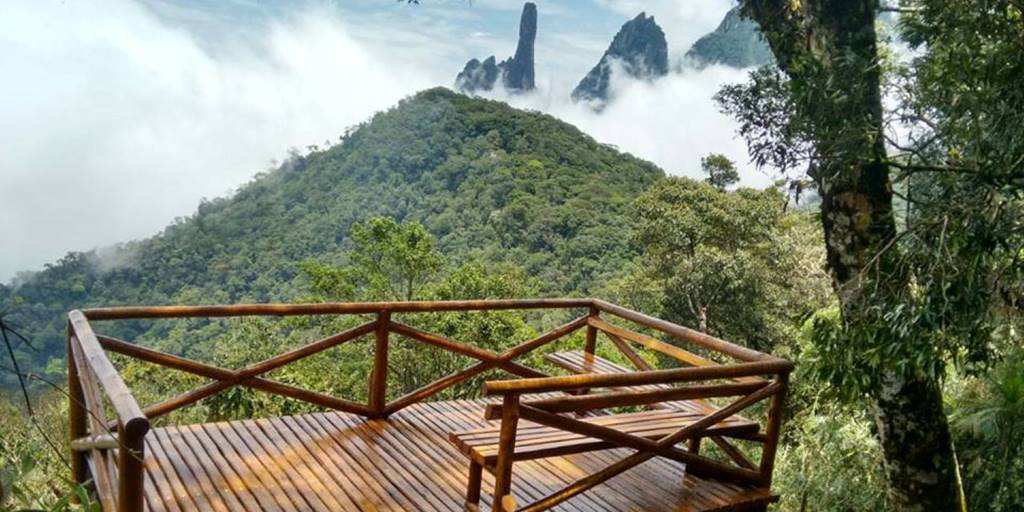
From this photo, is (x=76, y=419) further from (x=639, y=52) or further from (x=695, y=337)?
(x=639, y=52)

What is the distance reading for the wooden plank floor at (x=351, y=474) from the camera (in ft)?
10.3

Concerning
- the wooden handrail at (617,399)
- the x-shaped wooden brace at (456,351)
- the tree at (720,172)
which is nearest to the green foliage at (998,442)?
the wooden handrail at (617,399)

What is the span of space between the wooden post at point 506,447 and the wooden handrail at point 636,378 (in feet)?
0.19

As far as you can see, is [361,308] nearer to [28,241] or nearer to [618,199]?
[618,199]

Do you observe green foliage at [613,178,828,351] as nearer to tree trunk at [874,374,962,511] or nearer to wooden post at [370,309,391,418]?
tree trunk at [874,374,962,511]

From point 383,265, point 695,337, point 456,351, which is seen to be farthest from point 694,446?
point 383,265

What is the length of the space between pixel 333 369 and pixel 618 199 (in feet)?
52.6

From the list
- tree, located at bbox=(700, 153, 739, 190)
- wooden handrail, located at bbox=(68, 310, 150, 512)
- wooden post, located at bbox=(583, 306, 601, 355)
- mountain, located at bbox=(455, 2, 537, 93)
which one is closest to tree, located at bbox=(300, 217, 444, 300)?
tree, located at bbox=(700, 153, 739, 190)

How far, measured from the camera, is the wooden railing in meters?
2.35

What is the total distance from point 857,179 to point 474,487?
221 cm

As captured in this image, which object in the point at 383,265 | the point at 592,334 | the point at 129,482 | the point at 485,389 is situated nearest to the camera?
the point at 129,482

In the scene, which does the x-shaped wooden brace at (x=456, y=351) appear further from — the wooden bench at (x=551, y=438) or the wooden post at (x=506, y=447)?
the wooden post at (x=506, y=447)

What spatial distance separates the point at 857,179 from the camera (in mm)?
3541

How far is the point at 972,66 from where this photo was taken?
2.79 metres
